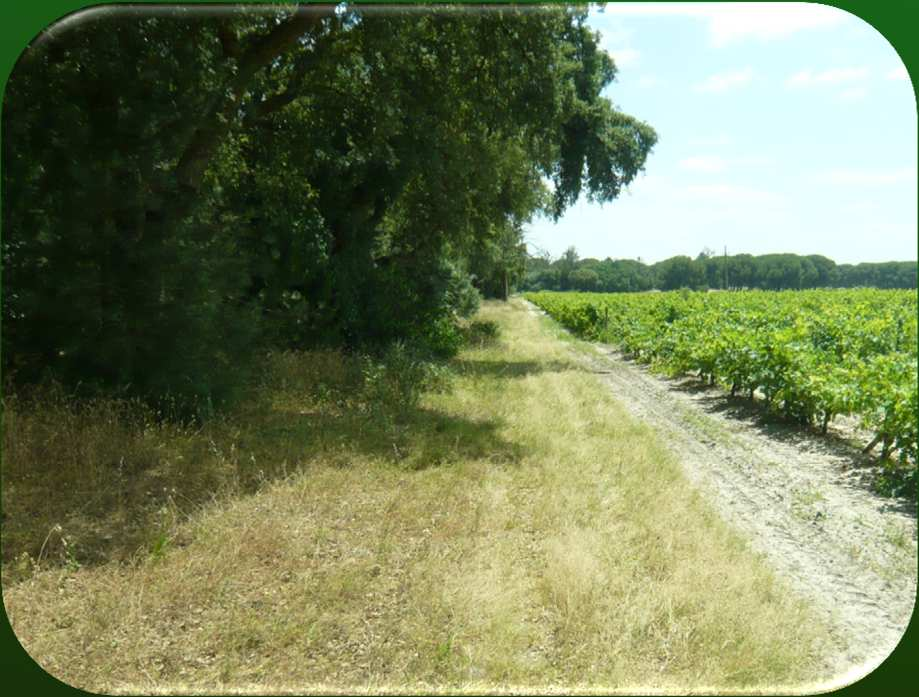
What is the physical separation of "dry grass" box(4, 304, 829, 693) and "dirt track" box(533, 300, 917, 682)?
0.77 feet

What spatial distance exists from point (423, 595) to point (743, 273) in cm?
271

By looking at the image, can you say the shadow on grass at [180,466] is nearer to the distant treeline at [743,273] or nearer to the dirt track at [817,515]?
the dirt track at [817,515]

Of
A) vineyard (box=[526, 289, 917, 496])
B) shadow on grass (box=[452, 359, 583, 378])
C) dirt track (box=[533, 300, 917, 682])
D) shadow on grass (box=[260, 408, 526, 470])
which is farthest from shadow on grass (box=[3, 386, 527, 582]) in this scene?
shadow on grass (box=[452, 359, 583, 378])

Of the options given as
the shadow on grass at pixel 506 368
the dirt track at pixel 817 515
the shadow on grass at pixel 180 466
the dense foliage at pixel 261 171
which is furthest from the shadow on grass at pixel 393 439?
the shadow on grass at pixel 506 368

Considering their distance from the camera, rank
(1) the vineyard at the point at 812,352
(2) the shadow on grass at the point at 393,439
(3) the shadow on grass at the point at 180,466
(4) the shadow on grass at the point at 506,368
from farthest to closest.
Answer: (4) the shadow on grass at the point at 506,368
(2) the shadow on grass at the point at 393,439
(1) the vineyard at the point at 812,352
(3) the shadow on grass at the point at 180,466

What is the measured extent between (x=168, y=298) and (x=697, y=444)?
687cm

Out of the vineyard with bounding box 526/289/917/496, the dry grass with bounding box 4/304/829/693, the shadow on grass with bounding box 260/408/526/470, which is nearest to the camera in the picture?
the dry grass with bounding box 4/304/829/693

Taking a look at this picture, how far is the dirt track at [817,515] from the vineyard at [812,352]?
445mm

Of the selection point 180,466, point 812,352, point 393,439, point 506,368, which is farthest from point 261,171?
point 812,352

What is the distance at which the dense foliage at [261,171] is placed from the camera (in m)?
5.09

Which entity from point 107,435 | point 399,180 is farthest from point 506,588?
point 399,180

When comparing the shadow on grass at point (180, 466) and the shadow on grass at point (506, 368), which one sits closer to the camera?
the shadow on grass at point (180, 466)

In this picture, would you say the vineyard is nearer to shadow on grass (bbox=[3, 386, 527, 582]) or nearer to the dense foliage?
shadow on grass (bbox=[3, 386, 527, 582])

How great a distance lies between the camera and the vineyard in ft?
19.9
